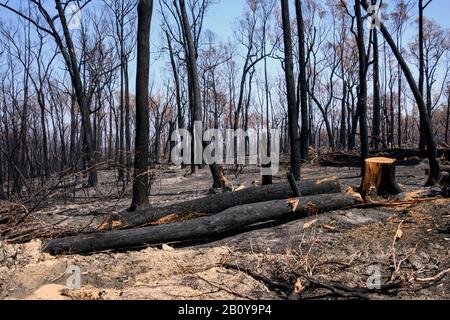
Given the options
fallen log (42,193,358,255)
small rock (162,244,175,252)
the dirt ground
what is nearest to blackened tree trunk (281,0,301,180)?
fallen log (42,193,358,255)

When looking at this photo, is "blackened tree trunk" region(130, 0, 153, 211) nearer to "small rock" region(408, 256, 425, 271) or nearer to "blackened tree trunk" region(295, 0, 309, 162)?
"small rock" region(408, 256, 425, 271)

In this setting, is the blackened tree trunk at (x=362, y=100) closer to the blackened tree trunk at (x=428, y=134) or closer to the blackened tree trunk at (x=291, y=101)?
the blackened tree trunk at (x=428, y=134)

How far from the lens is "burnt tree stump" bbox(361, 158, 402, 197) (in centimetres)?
713

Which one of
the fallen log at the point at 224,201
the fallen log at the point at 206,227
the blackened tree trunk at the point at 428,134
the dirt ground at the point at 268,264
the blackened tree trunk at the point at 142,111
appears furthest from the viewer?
the blackened tree trunk at the point at 428,134

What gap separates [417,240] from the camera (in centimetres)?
507

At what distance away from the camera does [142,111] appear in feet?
25.7

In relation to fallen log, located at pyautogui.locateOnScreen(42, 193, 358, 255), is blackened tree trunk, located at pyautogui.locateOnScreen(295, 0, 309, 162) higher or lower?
higher

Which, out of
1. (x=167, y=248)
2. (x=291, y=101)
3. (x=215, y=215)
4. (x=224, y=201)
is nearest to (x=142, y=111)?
(x=224, y=201)

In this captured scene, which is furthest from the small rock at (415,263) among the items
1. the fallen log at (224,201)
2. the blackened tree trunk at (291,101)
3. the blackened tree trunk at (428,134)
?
the blackened tree trunk at (291,101)

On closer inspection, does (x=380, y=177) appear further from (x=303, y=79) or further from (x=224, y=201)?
(x=303, y=79)

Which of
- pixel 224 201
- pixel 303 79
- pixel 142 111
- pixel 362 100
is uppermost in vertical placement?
pixel 303 79

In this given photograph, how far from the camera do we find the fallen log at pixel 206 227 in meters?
5.46

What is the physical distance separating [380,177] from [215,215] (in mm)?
3350
